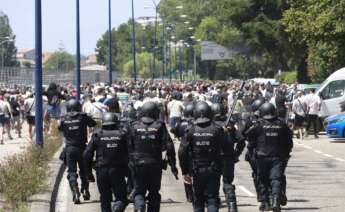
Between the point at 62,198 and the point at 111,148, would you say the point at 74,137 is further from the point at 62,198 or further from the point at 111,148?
the point at 111,148

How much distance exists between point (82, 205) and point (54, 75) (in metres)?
56.5

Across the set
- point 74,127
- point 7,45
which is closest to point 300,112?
point 74,127

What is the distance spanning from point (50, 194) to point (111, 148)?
371cm

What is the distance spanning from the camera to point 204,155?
1121 cm

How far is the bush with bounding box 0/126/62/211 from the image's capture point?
45.4ft

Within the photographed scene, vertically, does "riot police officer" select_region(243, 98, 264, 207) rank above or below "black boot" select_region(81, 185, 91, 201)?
above

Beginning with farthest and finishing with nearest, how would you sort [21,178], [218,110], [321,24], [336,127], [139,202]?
[321,24]
[336,127]
[21,178]
[218,110]
[139,202]

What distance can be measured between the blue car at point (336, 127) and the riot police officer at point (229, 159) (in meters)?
16.5

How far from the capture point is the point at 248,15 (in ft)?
213

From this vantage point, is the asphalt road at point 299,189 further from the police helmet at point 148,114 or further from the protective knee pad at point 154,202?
the police helmet at point 148,114

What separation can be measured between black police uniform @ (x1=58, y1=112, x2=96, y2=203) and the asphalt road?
486 mm

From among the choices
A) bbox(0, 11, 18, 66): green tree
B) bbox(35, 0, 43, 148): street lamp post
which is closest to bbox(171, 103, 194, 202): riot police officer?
bbox(35, 0, 43, 148): street lamp post

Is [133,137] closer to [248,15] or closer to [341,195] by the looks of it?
[341,195]

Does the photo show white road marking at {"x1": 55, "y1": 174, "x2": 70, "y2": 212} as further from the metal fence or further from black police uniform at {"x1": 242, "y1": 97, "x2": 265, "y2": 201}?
the metal fence
